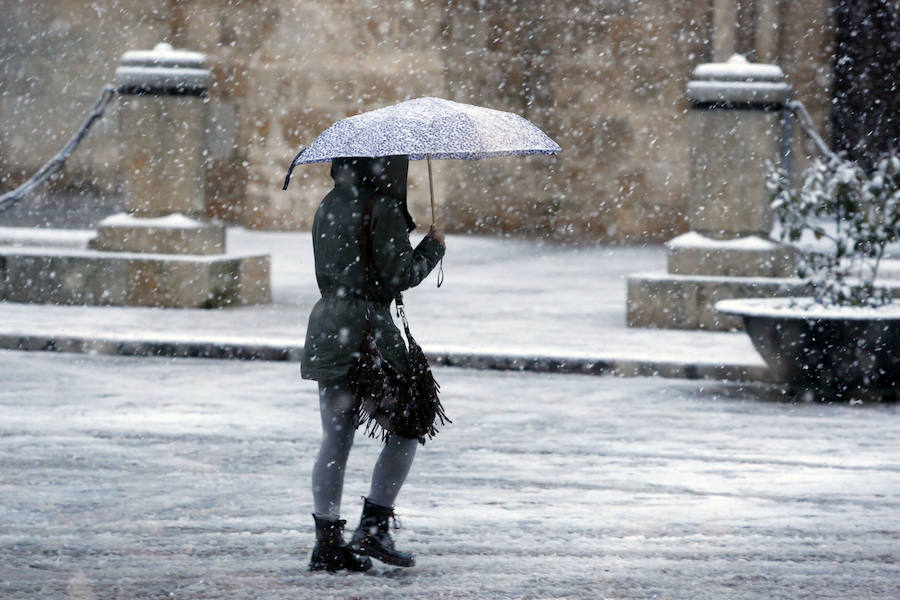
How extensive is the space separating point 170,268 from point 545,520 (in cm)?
840

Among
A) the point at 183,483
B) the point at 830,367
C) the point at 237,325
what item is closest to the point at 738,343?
the point at 830,367

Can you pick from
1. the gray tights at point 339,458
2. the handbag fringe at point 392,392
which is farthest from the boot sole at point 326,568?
the handbag fringe at point 392,392

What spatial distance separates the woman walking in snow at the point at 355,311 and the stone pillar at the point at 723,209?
25.6 feet

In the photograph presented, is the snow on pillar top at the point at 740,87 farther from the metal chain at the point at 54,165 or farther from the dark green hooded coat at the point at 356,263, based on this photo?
the dark green hooded coat at the point at 356,263

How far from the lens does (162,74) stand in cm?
1434

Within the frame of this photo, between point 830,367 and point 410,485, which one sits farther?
point 830,367

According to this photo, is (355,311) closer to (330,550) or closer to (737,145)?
(330,550)

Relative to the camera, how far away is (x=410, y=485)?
7.04 m

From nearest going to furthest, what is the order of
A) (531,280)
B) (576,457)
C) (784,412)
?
(576,457)
(784,412)
(531,280)

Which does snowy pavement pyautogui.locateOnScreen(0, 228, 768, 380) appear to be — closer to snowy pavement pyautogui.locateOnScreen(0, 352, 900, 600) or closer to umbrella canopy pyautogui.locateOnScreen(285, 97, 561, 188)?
snowy pavement pyautogui.locateOnScreen(0, 352, 900, 600)

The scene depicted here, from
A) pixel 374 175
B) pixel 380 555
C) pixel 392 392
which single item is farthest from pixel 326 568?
pixel 374 175

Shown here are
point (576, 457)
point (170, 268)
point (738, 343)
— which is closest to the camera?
point (576, 457)

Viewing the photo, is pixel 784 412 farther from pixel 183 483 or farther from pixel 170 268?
pixel 170 268

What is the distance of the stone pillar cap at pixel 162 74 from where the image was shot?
564 inches
